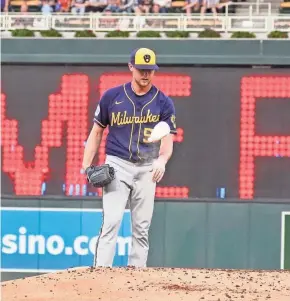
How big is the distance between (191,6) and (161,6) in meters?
0.36

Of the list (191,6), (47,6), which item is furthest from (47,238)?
(191,6)

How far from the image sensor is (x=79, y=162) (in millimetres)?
11539

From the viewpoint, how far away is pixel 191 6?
13.9m

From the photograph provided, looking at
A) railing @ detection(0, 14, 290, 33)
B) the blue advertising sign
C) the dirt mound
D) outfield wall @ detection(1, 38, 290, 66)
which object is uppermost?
railing @ detection(0, 14, 290, 33)

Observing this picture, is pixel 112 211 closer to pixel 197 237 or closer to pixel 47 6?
pixel 197 237

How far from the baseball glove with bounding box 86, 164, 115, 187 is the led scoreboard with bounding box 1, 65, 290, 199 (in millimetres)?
3071

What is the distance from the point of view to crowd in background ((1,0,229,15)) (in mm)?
13695

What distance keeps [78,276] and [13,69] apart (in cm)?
457

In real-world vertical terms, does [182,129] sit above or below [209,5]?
below

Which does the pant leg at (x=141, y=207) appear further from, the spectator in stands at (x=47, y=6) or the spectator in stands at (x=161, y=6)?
the spectator in stands at (x=47, y=6)

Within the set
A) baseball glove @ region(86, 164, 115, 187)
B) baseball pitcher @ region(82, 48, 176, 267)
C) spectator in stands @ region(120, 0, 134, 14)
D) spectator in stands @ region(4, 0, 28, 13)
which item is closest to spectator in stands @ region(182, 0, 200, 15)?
spectator in stands @ region(120, 0, 134, 14)

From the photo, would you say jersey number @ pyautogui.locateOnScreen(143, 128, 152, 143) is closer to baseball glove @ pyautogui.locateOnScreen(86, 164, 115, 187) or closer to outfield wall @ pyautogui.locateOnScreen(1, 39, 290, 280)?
baseball glove @ pyautogui.locateOnScreen(86, 164, 115, 187)

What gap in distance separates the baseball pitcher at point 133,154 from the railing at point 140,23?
3.60 metres

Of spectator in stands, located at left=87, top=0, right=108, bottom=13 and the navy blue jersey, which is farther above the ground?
spectator in stands, located at left=87, top=0, right=108, bottom=13
